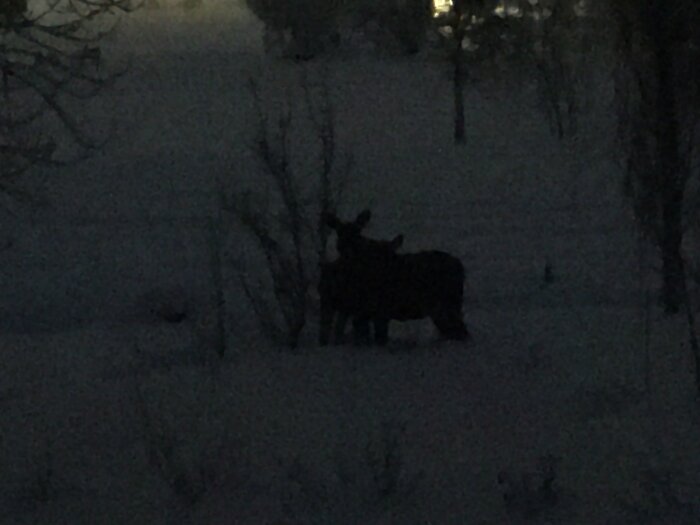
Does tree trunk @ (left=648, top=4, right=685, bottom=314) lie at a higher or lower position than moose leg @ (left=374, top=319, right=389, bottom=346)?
higher

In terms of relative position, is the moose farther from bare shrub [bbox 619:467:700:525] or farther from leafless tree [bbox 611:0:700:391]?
bare shrub [bbox 619:467:700:525]

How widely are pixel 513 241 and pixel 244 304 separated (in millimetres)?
6675

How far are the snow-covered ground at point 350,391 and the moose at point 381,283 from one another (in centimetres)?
30

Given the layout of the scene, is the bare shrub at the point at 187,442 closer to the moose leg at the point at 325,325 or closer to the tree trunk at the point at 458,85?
the moose leg at the point at 325,325

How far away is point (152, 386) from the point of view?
999 cm

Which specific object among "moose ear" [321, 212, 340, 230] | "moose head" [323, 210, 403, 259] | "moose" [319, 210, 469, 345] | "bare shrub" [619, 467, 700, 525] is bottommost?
"bare shrub" [619, 467, 700, 525]

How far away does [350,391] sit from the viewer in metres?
9.31

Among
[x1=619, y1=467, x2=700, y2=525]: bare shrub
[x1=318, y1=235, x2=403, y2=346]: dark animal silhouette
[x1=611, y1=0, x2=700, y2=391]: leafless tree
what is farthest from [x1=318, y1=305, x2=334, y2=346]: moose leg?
[x1=619, y1=467, x2=700, y2=525]: bare shrub

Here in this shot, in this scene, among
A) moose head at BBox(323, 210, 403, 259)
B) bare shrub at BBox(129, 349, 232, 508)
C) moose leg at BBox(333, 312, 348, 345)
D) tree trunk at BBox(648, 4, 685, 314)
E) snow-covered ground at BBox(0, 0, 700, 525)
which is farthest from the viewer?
moose leg at BBox(333, 312, 348, 345)

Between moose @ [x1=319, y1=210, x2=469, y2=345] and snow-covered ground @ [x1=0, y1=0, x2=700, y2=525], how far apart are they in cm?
30

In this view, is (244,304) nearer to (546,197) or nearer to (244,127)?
(546,197)

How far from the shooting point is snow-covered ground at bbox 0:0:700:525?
7184 mm

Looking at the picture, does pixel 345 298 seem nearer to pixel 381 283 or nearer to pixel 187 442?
pixel 381 283

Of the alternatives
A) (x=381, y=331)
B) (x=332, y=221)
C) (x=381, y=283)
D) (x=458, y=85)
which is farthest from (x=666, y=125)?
(x=458, y=85)
